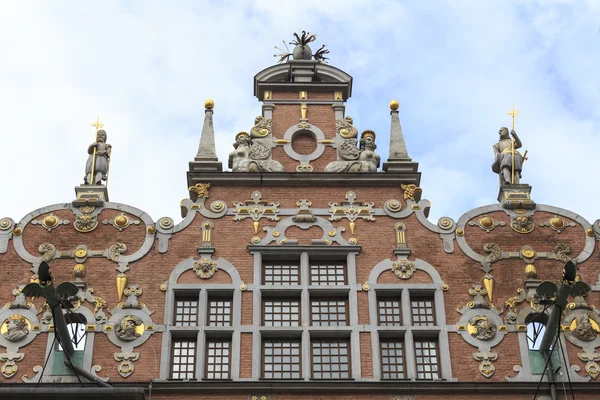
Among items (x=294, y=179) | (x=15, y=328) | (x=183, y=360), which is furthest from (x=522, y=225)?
(x=15, y=328)

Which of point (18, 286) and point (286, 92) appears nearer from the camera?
point (18, 286)

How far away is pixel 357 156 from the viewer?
30031mm

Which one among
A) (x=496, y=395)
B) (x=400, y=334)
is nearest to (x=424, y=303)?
(x=400, y=334)

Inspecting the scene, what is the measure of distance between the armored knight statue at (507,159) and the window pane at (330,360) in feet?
20.7

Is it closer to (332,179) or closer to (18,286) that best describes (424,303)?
(332,179)

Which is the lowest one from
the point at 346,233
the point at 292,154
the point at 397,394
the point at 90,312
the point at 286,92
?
the point at 397,394

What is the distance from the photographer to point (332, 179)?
2925 cm

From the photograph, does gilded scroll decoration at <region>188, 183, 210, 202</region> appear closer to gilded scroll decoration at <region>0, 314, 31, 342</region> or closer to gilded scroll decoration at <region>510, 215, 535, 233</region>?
gilded scroll decoration at <region>0, 314, 31, 342</region>

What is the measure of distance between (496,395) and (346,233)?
5.36 metres

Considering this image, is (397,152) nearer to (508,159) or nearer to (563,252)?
(508,159)

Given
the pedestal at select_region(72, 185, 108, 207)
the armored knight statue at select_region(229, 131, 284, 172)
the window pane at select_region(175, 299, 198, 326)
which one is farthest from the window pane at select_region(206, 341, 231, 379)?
the armored knight statue at select_region(229, 131, 284, 172)

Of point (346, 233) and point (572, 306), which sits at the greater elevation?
point (346, 233)

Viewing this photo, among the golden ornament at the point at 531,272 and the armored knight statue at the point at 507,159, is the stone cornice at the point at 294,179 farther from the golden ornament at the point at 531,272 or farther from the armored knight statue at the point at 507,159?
the golden ornament at the point at 531,272

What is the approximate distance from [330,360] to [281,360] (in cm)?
109
